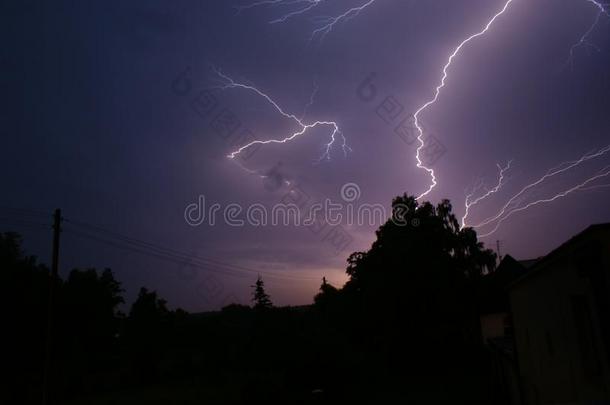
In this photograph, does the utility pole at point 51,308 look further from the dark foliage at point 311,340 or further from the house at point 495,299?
the house at point 495,299

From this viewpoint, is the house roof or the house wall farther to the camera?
the house wall

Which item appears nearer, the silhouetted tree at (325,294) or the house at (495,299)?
the house at (495,299)

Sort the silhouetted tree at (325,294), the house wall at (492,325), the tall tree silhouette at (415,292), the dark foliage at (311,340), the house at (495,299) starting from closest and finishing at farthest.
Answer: the dark foliage at (311,340) < the tall tree silhouette at (415,292) < the house at (495,299) < the house wall at (492,325) < the silhouetted tree at (325,294)

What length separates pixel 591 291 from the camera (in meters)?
3.97

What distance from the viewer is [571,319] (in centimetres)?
471

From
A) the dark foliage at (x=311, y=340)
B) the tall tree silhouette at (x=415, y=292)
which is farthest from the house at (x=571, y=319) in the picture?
the tall tree silhouette at (x=415, y=292)

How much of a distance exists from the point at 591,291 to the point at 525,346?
14.7 feet

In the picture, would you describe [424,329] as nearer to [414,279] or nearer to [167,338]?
[414,279]

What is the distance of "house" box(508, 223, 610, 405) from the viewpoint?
3.83 m

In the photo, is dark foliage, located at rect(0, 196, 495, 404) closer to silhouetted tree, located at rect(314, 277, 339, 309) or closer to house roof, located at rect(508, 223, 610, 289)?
silhouetted tree, located at rect(314, 277, 339, 309)

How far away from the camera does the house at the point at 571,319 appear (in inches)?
151

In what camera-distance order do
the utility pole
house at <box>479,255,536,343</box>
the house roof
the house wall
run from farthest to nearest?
the house wall < house at <box>479,255,536,343</box> < the utility pole < the house roof

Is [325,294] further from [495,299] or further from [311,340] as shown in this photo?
[311,340]

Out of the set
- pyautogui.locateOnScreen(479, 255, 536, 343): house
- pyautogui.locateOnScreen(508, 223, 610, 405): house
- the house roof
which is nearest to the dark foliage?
pyautogui.locateOnScreen(479, 255, 536, 343): house
